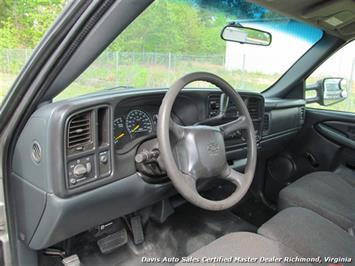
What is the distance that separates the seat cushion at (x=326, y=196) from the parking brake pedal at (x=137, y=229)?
863 mm

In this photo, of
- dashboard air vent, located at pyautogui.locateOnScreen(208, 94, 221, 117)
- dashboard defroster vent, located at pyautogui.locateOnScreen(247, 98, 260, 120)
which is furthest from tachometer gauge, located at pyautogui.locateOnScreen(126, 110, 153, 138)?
dashboard defroster vent, located at pyautogui.locateOnScreen(247, 98, 260, 120)

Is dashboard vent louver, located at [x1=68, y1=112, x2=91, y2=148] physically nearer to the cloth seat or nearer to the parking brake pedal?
the cloth seat

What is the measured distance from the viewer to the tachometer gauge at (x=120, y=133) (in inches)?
57.9

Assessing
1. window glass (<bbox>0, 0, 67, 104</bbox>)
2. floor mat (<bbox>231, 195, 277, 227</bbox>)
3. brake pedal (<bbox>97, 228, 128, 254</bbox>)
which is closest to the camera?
window glass (<bbox>0, 0, 67, 104</bbox>)

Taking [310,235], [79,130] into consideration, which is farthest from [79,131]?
[310,235]

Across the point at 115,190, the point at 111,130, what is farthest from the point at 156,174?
the point at 111,130

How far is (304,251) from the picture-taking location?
Result: 148cm

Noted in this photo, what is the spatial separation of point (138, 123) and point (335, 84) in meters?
1.84

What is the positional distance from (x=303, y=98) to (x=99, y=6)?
2237 mm

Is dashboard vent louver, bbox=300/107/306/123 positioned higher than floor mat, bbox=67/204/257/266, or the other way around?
dashboard vent louver, bbox=300/107/306/123

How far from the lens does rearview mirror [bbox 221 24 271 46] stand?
2.19m

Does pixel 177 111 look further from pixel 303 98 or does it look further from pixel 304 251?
pixel 303 98

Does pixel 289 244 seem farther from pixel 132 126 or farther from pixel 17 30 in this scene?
pixel 17 30

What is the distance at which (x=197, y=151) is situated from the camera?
1.37 meters
